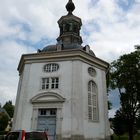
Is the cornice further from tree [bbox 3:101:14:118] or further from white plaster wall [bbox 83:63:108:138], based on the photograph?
tree [bbox 3:101:14:118]

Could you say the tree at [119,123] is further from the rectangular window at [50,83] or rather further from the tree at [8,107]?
the tree at [8,107]

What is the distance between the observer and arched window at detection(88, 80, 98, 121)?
2072 centimetres

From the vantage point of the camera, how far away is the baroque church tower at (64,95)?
19.4 meters

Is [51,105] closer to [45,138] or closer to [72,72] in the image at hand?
[72,72]

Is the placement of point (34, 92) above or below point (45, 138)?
above

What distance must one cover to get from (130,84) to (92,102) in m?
8.84

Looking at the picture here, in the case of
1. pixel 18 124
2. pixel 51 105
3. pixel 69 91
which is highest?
pixel 69 91

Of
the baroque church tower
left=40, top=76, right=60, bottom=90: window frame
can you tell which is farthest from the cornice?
left=40, top=76, right=60, bottom=90: window frame

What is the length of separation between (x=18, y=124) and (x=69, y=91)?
18.6 feet

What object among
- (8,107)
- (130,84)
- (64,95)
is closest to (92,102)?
(64,95)

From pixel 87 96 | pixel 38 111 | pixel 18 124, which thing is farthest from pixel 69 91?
pixel 18 124

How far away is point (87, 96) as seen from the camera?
2091 cm

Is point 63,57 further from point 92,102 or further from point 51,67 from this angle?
point 92,102

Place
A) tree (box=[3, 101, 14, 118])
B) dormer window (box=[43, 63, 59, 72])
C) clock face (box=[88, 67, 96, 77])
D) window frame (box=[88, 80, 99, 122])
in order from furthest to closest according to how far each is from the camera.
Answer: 1. tree (box=[3, 101, 14, 118])
2. clock face (box=[88, 67, 96, 77])
3. dormer window (box=[43, 63, 59, 72])
4. window frame (box=[88, 80, 99, 122])
